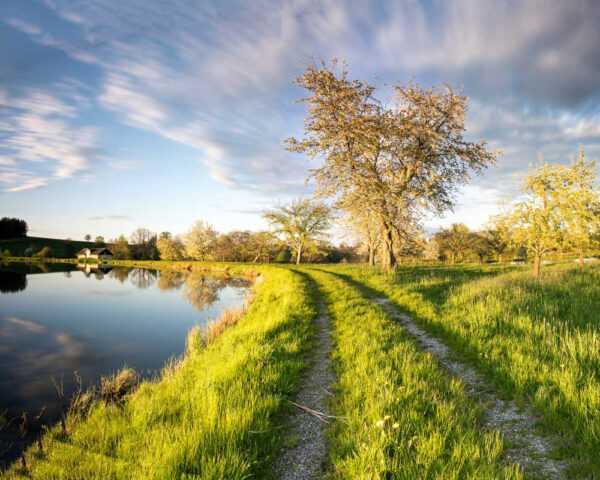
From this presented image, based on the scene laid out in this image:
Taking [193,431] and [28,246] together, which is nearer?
[193,431]

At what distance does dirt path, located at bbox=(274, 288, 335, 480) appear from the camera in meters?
3.10

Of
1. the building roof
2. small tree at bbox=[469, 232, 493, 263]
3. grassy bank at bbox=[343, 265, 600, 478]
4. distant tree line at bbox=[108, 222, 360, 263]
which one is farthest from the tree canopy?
the building roof

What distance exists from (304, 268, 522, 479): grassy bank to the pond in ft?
21.7

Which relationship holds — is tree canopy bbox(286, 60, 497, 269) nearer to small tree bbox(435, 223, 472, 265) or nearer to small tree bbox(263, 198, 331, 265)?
small tree bbox(263, 198, 331, 265)

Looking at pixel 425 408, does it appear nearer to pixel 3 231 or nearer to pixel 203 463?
pixel 203 463

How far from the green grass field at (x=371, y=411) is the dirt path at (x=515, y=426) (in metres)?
0.12

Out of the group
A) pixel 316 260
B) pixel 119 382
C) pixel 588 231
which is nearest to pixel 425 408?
pixel 119 382

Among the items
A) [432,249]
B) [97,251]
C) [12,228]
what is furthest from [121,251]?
[432,249]

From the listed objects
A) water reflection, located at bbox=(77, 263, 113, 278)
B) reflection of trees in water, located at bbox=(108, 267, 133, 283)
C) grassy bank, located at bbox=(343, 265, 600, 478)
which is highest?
grassy bank, located at bbox=(343, 265, 600, 478)

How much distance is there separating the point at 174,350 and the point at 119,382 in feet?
12.7

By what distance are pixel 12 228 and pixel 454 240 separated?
17440cm

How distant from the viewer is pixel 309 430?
377cm

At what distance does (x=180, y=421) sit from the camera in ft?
13.5

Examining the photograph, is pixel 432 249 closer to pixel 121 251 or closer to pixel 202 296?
pixel 202 296
